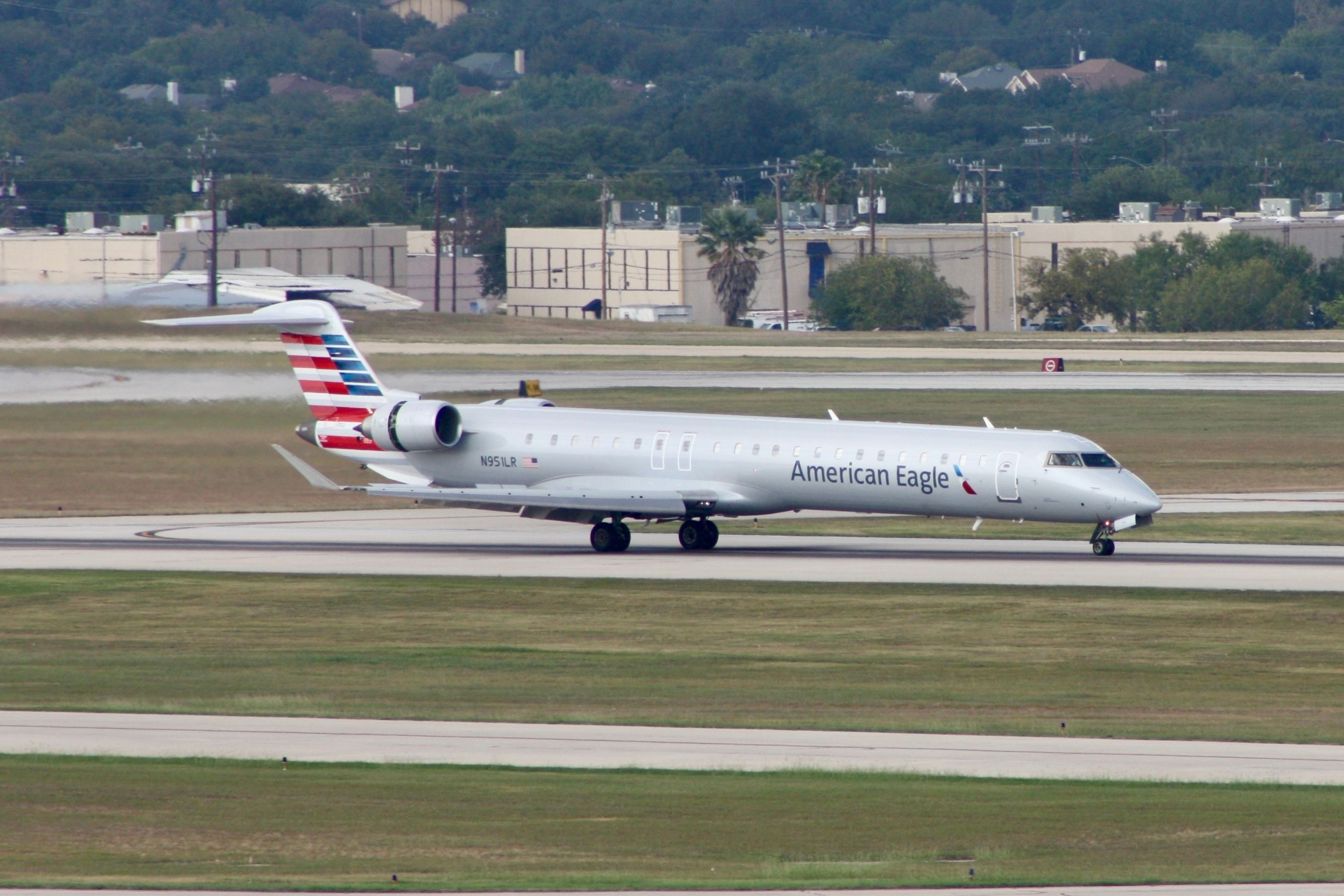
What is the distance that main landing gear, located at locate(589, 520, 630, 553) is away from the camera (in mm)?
42500

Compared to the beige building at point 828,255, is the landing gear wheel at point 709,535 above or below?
below

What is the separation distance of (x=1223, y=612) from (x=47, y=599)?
67.7ft

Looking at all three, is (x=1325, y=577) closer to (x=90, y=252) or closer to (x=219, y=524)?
(x=219, y=524)

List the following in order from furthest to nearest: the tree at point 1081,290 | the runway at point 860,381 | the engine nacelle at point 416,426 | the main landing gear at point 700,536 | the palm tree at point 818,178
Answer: the palm tree at point 818,178, the tree at point 1081,290, the runway at point 860,381, the engine nacelle at point 416,426, the main landing gear at point 700,536

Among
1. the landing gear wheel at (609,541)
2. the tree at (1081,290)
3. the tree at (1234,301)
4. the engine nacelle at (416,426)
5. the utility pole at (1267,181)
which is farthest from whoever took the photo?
the utility pole at (1267,181)

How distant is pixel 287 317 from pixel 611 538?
9.13m

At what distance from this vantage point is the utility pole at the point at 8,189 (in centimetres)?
15600

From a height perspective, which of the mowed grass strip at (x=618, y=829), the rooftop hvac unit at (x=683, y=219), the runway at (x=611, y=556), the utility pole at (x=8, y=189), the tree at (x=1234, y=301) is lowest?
the mowed grass strip at (x=618, y=829)

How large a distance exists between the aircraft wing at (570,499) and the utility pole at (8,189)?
387 ft

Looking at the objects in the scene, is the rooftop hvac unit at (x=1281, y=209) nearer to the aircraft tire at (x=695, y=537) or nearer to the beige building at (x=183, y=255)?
the beige building at (x=183, y=255)

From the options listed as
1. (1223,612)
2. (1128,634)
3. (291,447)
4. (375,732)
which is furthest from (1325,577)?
(291,447)

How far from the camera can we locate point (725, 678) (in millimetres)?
28000

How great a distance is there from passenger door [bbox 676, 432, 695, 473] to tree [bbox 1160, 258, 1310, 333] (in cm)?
9394

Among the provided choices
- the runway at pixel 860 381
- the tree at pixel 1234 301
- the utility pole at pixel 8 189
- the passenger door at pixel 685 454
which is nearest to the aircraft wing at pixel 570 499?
the passenger door at pixel 685 454
